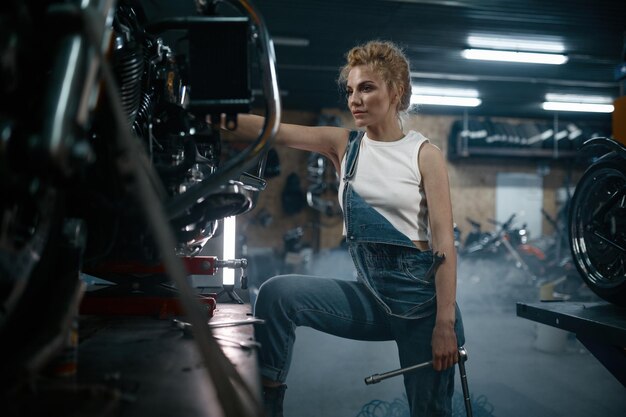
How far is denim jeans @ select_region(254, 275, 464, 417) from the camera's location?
1.66 meters

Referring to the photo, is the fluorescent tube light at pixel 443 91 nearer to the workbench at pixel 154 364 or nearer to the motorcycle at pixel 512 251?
the motorcycle at pixel 512 251

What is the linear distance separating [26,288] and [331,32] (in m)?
5.72

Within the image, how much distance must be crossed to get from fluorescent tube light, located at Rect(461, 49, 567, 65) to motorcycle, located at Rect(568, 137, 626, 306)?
453cm

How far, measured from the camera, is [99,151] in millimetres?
1153

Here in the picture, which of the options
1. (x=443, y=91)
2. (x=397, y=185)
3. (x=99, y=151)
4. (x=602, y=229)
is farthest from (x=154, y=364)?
(x=443, y=91)

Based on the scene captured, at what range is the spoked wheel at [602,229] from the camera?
2371mm

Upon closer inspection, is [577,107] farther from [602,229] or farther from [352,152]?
[352,152]

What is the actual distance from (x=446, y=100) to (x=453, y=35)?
261 centimetres

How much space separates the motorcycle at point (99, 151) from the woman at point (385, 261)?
44cm

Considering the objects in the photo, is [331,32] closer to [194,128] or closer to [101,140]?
[194,128]

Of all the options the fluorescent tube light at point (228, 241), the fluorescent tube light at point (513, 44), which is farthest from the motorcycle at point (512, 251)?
the fluorescent tube light at point (228, 241)

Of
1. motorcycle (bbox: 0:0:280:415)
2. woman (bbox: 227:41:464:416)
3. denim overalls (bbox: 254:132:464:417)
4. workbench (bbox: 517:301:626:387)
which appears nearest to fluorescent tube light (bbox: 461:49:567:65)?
workbench (bbox: 517:301:626:387)

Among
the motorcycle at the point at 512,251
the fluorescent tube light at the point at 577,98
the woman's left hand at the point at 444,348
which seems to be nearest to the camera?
the woman's left hand at the point at 444,348

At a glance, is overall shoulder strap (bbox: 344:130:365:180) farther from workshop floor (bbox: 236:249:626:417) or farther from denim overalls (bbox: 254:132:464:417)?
workshop floor (bbox: 236:249:626:417)
